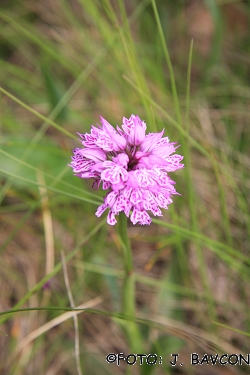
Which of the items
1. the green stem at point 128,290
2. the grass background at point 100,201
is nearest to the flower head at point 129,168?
the green stem at point 128,290

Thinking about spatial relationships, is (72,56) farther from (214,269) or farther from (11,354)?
(11,354)

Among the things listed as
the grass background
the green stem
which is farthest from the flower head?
the grass background

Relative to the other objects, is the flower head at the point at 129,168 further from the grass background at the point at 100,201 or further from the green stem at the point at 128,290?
the grass background at the point at 100,201

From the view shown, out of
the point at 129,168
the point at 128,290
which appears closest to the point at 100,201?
the point at 128,290

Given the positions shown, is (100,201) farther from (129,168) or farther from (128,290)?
(129,168)

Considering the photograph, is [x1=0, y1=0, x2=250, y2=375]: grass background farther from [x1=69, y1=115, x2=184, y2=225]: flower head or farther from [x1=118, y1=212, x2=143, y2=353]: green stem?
[x1=69, y1=115, x2=184, y2=225]: flower head
